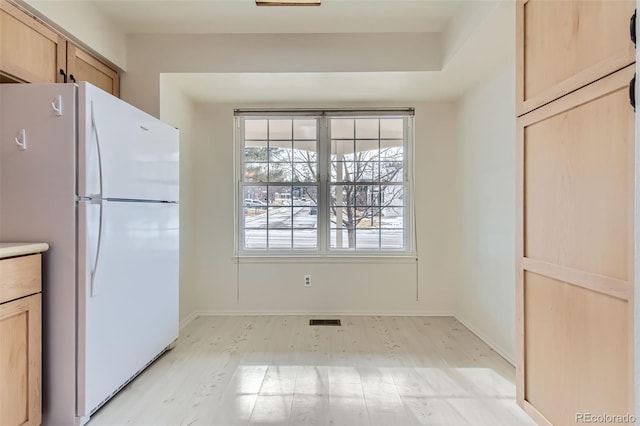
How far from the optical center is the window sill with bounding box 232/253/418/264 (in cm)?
350

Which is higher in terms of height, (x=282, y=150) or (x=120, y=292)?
(x=282, y=150)

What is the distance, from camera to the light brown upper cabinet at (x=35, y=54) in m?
1.75

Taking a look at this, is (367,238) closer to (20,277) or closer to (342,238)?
(342,238)

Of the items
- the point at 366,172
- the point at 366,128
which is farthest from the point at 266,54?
the point at 366,172

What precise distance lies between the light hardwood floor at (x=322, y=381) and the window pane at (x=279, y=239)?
92cm

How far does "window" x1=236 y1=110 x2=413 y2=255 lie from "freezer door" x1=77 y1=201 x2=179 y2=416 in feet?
4.17

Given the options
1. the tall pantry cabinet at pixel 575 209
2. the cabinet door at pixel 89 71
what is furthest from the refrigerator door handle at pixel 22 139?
the tall pantry cabinet at pixel 575 209

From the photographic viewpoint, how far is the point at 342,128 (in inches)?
142

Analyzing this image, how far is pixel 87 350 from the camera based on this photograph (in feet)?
5.39

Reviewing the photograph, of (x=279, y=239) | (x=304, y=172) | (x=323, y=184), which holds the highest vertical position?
(x=304, y=172)

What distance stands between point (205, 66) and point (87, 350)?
2.21m

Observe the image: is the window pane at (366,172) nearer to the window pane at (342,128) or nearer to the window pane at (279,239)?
the window pane at (342,128)

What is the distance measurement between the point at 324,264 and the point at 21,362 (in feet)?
8.19

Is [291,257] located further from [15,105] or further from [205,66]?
[15,105]
